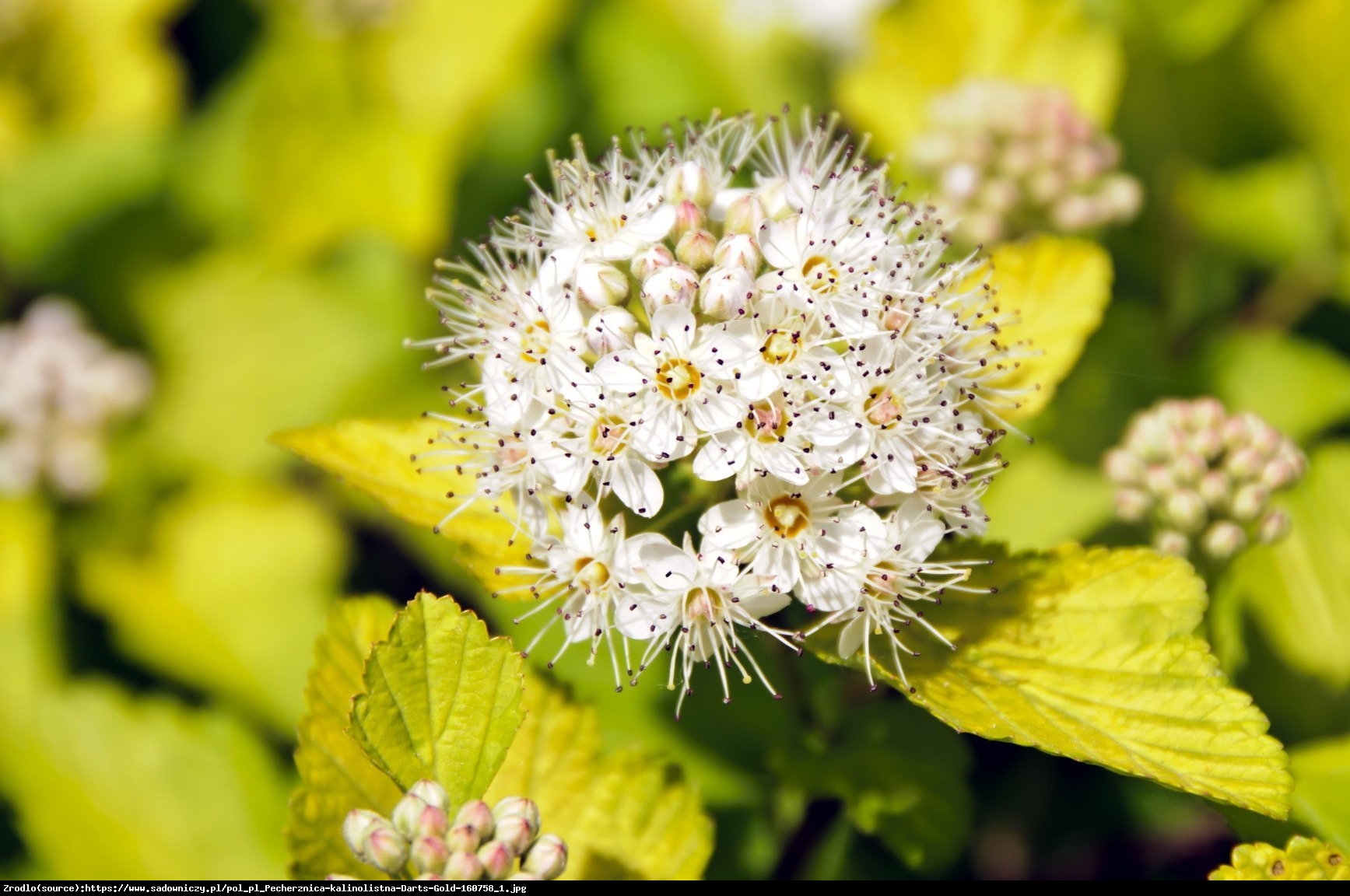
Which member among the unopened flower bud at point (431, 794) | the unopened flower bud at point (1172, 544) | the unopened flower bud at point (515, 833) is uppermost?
the unopened flower bud at point (1172, 544)

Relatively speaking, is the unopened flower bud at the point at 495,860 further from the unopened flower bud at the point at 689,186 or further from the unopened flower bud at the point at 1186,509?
the unopened flower bud at the point at 1186,509

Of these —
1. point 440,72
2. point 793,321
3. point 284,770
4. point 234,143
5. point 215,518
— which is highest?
point 440,72

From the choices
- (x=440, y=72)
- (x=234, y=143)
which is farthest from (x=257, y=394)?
(x=440, y=72)

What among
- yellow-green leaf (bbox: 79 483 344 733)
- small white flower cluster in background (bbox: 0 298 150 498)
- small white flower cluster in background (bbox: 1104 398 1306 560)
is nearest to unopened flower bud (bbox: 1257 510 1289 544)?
small white flower cluster in background (bbox: 1104 398 1306 560)

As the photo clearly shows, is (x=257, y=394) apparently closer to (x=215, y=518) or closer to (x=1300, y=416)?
(x=215, y=518)

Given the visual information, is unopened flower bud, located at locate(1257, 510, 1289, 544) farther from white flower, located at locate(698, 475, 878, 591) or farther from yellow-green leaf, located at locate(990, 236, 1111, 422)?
white flower, located at locate(698, 475, 878, 591)

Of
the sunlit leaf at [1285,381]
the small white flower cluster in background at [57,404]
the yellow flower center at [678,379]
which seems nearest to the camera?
the yellow flower center at [678,379]

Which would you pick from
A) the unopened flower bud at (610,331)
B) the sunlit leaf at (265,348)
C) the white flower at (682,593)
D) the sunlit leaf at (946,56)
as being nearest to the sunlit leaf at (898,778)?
the white flower at (682,593)
